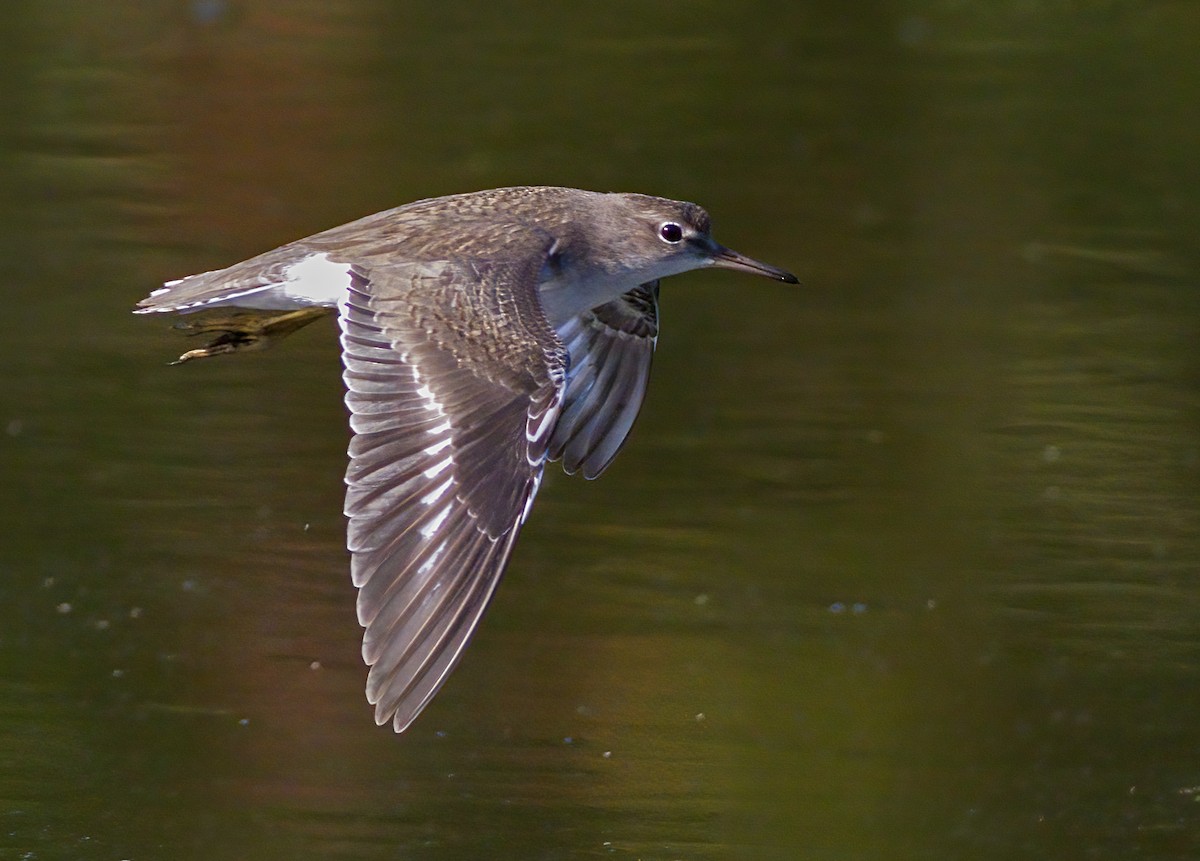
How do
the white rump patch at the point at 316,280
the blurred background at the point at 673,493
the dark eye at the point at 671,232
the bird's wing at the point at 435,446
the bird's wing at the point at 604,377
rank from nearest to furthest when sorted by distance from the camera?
the bird's wing at the point at 435,446 < the blurred background at the point at 673,493 < the white rump patch at the point at 316,280 < the bird's wing at the point at 604,377 < the dark eye at the point at 671,232

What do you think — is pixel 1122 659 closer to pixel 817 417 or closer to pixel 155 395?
pixel 817 417

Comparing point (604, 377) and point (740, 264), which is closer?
point (604, 377)

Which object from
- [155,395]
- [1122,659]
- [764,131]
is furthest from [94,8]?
[1122,659]

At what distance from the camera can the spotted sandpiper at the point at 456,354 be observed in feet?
16.5

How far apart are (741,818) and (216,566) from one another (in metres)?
2.28

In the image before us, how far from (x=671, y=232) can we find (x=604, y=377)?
56 cm

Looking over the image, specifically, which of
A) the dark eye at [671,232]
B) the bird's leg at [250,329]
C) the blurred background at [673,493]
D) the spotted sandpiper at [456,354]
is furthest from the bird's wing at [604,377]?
the bird's leg at [250,329]

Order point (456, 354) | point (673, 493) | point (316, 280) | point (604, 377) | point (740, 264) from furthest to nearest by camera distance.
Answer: point (673, 493) → point (740, 264) → point (604, 377) → point (316, 280) → point (456, 354)

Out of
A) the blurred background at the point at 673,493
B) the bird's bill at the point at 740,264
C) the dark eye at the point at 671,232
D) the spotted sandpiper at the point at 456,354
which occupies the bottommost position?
the blurred background at the point at 673,493

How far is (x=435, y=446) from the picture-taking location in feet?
17.7

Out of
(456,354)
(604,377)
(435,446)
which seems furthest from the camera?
(604,377)

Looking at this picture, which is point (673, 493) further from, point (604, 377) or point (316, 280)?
point (316, 280)

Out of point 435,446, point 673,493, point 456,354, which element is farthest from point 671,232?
point 435,446

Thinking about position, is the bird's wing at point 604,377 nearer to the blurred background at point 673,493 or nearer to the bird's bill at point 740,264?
the bird's bill at point 740,264
